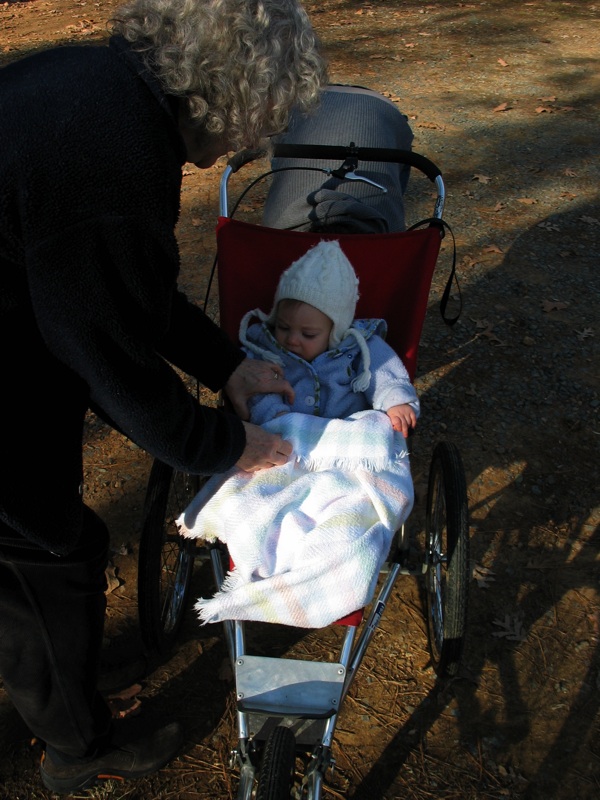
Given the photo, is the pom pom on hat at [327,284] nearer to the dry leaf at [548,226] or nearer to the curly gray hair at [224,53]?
the curly gray hair at [224,53]

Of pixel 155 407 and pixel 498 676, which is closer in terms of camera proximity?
pixel 155 407

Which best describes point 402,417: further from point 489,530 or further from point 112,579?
point 112,579

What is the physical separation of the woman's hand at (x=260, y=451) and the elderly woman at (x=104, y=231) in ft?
0.54

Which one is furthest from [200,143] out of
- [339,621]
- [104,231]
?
[339,621]

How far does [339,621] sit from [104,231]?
1317 millimetres

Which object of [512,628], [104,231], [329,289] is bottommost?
[512,628]

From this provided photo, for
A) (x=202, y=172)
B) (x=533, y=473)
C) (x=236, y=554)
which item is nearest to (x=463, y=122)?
(x=202, y=172)

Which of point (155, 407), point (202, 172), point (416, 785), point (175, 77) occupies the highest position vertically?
point (175, 77)

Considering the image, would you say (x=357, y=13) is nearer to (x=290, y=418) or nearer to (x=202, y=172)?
(x=202, y=172)

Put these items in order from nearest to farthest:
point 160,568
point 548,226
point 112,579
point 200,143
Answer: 1. point 200,143
2. point 160,568
3. point 112,579
4. point 548,226

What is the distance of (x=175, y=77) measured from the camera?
1.42 metres

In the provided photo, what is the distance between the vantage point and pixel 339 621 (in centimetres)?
210

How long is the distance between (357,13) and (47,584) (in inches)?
422

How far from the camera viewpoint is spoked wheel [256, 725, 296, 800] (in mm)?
1782
